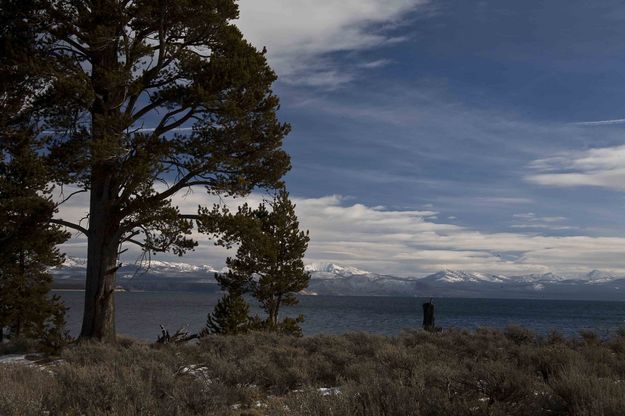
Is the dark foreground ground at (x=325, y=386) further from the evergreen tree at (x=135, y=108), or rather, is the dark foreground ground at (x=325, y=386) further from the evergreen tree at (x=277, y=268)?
the evergreen tree at (x=277, y=268)

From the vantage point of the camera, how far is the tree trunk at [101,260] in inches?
611

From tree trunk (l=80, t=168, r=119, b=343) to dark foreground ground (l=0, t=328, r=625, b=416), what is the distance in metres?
3.20

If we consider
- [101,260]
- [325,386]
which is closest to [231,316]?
[101,260]

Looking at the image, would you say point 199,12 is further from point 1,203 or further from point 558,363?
point 558,363

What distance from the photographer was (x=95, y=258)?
1562 cm

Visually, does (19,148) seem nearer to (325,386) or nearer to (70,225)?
(70,225)

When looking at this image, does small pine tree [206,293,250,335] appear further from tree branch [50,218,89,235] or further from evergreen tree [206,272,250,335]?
tree branch [50,218,89,235]

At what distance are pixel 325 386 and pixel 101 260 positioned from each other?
8.97 meters

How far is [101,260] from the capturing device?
15602 millimetres

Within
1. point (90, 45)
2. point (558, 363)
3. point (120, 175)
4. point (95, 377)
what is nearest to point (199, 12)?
point (90, 45)

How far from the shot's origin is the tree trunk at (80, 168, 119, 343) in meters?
15.5

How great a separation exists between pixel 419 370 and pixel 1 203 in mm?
12412

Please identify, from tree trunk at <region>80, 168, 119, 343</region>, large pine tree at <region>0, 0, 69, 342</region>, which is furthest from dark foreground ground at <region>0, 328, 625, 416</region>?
large pine tree at <region>0, 0, 69, 342</region>

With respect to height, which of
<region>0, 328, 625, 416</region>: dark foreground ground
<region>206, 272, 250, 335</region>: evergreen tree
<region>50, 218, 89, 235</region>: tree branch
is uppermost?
<region>50, 218, 89, 235</region>: tree branch
